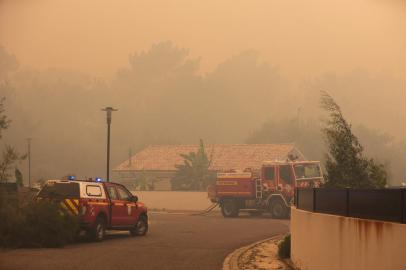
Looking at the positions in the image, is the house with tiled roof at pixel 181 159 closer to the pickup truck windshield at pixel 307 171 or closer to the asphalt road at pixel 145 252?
the pickup truck windshield at pixel 307 171

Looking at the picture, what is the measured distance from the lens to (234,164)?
230ft

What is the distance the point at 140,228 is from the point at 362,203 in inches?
569

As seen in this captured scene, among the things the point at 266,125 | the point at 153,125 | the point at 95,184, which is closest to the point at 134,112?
the point at 153,125

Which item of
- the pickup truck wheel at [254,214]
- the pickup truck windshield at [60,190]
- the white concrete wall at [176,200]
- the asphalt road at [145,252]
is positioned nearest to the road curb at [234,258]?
the asphalt road at [145,252]

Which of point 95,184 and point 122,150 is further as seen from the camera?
point 122,150

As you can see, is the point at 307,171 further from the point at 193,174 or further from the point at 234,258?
the point at 193,174

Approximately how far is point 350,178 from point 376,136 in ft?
246

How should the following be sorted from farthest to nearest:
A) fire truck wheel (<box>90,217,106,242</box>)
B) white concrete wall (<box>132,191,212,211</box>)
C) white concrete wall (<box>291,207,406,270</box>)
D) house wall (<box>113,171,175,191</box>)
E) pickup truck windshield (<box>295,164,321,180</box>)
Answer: house wall (<box>113,171,175,191</box>), white concrete wall (<box>132,191,212,211</box>), pickup truck windshield (<box>295,164,321,180</box>), fire truck wheel (<box>90,217,106,242</box>), white concrete wall (<box>291,207,406,270</box>)

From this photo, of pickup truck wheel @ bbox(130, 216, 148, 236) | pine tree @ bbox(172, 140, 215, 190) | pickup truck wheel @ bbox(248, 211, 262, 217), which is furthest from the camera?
Answer: pine tree @ bbox(172, 140, 215, 190)

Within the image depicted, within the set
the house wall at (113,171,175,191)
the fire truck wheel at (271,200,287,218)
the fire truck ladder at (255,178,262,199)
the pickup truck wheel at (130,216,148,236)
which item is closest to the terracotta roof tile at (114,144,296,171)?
the house wall at (113,171,175,191)

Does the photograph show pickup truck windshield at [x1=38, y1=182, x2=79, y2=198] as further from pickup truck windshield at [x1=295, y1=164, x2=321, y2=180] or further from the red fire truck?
pickup truck windshield at [x1=295, y1=164, x2=321, y2=180]

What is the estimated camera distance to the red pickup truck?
20.4 meters

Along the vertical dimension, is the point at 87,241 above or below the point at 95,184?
below

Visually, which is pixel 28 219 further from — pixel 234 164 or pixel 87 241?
pixel 234 164
